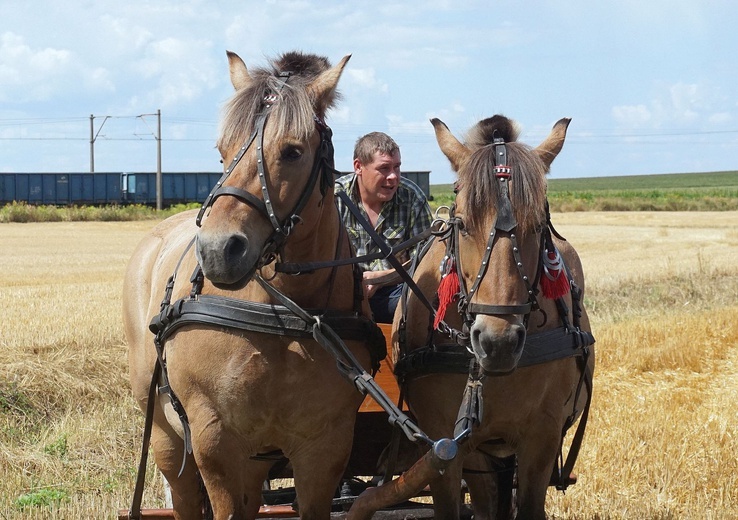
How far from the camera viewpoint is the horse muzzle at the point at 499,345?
12.2 feet

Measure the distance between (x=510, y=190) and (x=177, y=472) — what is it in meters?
2.59

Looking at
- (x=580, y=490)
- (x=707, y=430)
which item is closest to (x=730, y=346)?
(x=707, y=430)

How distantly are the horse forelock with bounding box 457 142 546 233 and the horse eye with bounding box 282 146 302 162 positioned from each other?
0.79 m

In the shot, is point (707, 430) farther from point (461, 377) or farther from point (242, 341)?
point (242, 341)

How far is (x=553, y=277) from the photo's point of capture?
163 inches

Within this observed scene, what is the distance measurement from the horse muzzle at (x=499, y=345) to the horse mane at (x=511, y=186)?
466mm

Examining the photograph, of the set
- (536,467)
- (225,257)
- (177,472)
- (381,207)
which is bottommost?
(177,472)

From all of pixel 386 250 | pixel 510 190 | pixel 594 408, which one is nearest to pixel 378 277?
pixel 386 250

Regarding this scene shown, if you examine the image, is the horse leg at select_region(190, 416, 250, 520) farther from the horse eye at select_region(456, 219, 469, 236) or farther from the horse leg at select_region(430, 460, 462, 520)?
the horse eye at select_region(456, 219, 469, 236)

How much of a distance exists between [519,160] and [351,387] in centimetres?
127

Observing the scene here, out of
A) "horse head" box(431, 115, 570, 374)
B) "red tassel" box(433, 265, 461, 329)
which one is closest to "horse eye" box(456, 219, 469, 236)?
"horse head" box(431, 115, 570, 374)

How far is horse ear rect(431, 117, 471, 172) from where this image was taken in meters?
4.39

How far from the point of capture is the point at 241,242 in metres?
3.49

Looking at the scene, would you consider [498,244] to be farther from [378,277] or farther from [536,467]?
[378,277]
